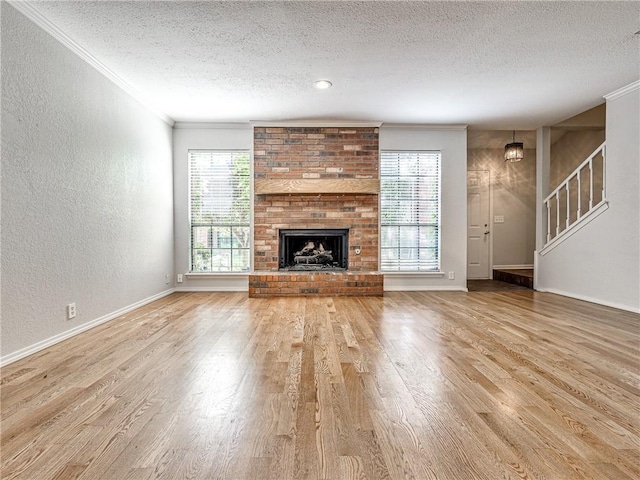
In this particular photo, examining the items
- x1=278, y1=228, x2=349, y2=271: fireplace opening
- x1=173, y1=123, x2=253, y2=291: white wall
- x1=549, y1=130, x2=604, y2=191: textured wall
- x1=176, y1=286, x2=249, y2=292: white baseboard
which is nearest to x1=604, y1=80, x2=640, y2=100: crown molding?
x1=549, y1=130, x2=604, y2=191: textured wall

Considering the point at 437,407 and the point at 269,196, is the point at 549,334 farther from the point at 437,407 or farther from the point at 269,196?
the point at 269,196

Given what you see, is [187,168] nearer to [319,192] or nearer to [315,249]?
[319,192]

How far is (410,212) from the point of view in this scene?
5.60 meters

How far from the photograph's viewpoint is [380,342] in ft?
9.16

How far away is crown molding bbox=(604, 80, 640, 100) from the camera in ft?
13.0

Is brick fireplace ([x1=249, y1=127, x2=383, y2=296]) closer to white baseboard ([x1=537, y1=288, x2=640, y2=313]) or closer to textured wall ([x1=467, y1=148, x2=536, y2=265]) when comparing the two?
white baseboard ([x1=537, y1=288, x2=640, y2=313])

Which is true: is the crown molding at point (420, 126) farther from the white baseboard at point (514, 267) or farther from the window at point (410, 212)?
the white baseboard at point (514, 267)

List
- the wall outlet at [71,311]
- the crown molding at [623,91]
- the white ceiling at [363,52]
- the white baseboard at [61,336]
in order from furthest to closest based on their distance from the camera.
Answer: the crown molding at [623,91] → the wall outlet at [71,311] → the white ceiling at [363,52] → the white baseboard at [61,336]

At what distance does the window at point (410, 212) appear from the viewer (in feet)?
18.2

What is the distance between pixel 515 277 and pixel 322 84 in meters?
4.74

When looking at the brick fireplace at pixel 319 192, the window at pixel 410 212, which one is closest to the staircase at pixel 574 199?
the window at pixel 410 212

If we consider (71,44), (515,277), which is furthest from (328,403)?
(515,277)

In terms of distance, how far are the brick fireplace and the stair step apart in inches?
102

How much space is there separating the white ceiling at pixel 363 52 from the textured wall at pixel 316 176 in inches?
26.1
